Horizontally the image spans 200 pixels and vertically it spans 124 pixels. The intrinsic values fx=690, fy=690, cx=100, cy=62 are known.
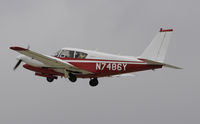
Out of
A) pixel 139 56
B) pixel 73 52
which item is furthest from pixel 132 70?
pixel 73 52

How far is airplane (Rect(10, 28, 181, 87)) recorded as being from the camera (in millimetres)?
55312

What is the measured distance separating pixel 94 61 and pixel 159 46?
550 cm

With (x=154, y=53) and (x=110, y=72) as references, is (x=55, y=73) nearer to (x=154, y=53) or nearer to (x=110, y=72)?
(x=110, y=72)

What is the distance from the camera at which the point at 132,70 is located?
5581cm

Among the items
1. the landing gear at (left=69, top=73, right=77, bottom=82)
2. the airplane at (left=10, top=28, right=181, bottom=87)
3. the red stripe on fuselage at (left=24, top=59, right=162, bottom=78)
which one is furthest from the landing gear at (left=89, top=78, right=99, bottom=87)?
the landing gear at (left=69, top=73, right=77, bottom=82)

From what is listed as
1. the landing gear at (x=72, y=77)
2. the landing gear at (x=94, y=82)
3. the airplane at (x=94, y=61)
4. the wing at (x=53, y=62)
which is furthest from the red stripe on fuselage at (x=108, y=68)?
the landing gear at (x=94, y=82)

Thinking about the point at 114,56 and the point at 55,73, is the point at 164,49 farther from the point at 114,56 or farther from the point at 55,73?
the point at 55,73

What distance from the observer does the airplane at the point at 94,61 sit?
55.3m

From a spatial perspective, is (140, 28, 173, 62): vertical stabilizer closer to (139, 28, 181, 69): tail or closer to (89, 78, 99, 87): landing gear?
(139, 28, 181, 69): tail

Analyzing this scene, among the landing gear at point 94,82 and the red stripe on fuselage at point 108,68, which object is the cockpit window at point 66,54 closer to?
the red stripe on fuselage at point 108,68

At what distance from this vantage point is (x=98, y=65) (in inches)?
2224

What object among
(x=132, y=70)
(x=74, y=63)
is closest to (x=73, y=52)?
(x=74, y=63)

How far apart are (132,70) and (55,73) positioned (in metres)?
6.89

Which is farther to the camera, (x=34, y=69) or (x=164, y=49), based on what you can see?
(x=34, y=69)
